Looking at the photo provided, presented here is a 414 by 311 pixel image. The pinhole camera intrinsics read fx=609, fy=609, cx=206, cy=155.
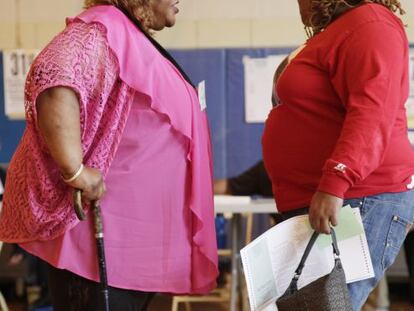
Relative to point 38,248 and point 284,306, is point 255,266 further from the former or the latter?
point 38,248

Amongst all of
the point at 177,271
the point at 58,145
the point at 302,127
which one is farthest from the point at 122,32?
the point at 177,271

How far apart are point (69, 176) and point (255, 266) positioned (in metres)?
0.43

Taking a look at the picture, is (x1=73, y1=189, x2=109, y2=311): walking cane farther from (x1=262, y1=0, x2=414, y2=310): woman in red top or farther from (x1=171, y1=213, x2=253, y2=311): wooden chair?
(x1=171, y1=213, x2=253, y2=311): wooden chair

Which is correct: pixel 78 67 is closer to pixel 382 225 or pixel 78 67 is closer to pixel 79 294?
pixel 79 294

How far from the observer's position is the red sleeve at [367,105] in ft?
3.88

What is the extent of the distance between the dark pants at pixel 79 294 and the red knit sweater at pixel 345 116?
1.37ft

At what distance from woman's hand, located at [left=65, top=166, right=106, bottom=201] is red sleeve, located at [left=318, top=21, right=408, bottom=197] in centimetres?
45

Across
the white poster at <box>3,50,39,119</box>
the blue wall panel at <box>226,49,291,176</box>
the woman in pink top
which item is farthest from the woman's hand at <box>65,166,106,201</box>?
the white poster at <box>3,50,39,119</box>

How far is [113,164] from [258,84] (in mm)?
3113

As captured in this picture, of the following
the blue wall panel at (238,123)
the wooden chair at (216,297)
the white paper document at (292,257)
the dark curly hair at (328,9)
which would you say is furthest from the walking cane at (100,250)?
the blue wall panel at (238,123)

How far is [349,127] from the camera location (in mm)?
1196

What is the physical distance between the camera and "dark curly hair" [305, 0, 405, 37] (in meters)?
1.32

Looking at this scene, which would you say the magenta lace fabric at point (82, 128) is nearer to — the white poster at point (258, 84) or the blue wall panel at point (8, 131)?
the white poster at point (258, 84)

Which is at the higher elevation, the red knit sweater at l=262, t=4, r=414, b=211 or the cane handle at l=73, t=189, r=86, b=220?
the red knit sweater at l=262, t=4, r=414, b=211
